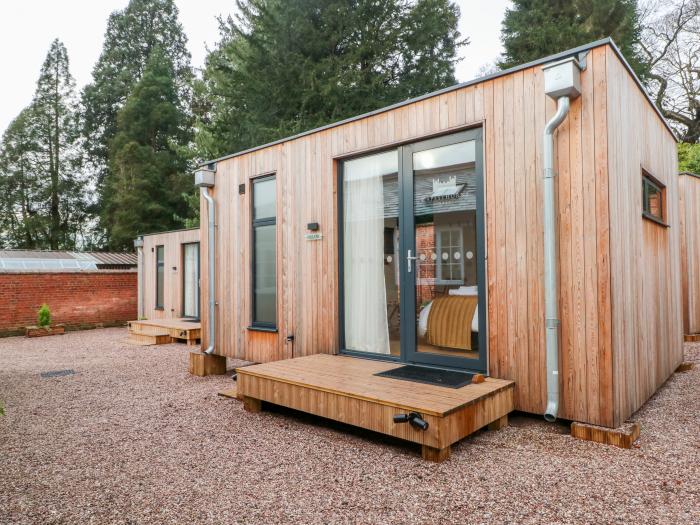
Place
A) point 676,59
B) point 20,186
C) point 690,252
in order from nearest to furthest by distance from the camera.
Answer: point 690,252 < point 676,59 < point 20,186

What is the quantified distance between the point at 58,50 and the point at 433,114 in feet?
72.4

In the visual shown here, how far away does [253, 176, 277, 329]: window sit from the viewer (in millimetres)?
5051

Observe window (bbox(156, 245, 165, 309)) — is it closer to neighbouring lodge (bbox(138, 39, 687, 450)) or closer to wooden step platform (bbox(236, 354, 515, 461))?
neighbouring lodge (bbox(138, 39, 687, 450))

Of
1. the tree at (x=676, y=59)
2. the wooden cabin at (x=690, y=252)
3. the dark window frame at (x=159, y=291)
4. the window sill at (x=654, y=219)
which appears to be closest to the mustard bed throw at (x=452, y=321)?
the window sill at (x=654, y=219)

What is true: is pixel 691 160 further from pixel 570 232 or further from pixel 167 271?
pixel 167 271

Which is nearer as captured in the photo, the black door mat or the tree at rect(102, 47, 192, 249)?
the black door mat

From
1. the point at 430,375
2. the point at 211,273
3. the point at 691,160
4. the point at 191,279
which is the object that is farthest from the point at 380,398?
the point at 691,160

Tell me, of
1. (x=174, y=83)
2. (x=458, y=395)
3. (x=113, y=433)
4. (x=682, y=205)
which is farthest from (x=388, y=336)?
(x=174, y=83)

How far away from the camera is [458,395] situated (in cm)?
289

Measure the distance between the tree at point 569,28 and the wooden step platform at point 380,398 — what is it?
448 inches

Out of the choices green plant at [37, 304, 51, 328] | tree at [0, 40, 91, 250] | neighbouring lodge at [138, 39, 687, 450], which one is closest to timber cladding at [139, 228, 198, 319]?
green plant at [37, 304, 51, 328]

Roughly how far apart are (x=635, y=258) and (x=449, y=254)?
1351mm

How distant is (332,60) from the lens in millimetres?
11352

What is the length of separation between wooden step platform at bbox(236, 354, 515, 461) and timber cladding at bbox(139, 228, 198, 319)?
7.12 meters
